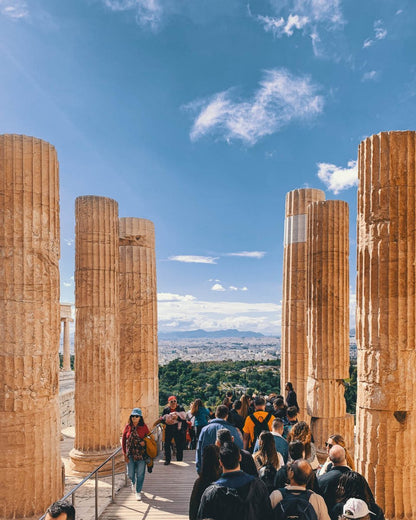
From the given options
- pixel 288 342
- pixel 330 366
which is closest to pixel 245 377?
pixel 288 342

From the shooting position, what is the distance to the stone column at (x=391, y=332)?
7546 millimetres

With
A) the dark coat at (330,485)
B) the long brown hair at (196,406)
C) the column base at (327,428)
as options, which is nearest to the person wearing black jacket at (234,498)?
the dark coat at (330,485)

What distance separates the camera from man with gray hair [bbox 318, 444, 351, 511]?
5.16 m

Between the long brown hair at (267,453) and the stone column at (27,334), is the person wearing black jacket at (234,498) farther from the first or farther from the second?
the stone column at (27,334)

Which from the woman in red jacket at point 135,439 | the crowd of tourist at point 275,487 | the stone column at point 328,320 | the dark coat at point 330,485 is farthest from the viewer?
the stone column at point 328,320

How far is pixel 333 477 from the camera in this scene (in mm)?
5266

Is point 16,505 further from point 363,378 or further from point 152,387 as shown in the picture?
point 152,387

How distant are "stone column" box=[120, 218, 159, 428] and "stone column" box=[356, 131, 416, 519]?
9.67 meters

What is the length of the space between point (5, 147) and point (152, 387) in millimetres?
11076

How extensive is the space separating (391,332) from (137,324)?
10505mm

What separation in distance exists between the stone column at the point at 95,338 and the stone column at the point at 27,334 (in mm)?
4252

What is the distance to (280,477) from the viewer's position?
526 centimetres

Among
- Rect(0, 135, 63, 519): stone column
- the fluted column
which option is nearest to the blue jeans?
Rect(0, 135, 63, 519): stone column

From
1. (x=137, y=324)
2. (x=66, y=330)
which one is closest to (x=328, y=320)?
(x=137, y=324)
